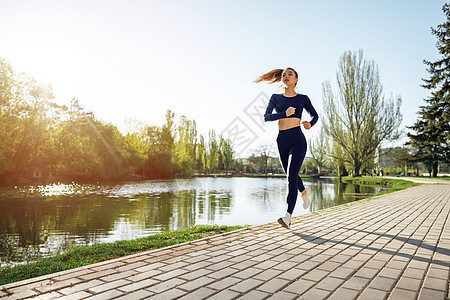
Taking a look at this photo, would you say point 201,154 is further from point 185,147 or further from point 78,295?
point 78,295

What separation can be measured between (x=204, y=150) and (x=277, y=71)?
2038 inches

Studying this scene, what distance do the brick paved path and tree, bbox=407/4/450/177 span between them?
75.9 ft

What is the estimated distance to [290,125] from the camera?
434cm

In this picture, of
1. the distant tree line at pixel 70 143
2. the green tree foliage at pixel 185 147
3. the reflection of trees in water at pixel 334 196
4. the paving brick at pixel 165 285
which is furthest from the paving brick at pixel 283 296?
the green tree foliage at pixel 185 147

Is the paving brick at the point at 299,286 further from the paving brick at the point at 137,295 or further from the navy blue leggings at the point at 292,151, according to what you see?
the navy blue leggings at the point at 292,151

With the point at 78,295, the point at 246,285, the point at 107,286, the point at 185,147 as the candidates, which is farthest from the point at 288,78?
the point at 185,147

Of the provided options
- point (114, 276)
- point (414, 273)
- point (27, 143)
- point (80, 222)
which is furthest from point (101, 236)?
point (27, 143)

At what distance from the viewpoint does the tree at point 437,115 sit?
2359 centimetres

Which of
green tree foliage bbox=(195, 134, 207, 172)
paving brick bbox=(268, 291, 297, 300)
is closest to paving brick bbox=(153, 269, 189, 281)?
paving brick bbox=(268, 291, 297, 300)

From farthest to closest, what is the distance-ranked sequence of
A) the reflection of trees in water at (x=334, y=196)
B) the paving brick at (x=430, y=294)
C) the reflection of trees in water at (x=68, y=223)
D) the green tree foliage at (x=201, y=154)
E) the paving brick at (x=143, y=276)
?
1. the green tree foliage at (x=201, y=154)
2. the reflection of trees in water at (x=334, y=196)
3. the reflection of trees in water at (x=68, y=223)
4. the paving brick at (x=143, y=276)
5. the paving brick at (x=430, y=294)

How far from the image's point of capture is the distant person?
4293mm

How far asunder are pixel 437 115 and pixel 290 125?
1163 inches

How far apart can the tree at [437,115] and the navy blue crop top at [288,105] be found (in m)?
22.4

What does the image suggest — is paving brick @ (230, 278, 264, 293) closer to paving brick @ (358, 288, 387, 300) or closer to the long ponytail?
paving brick @ (358, 288, 387, 300)
